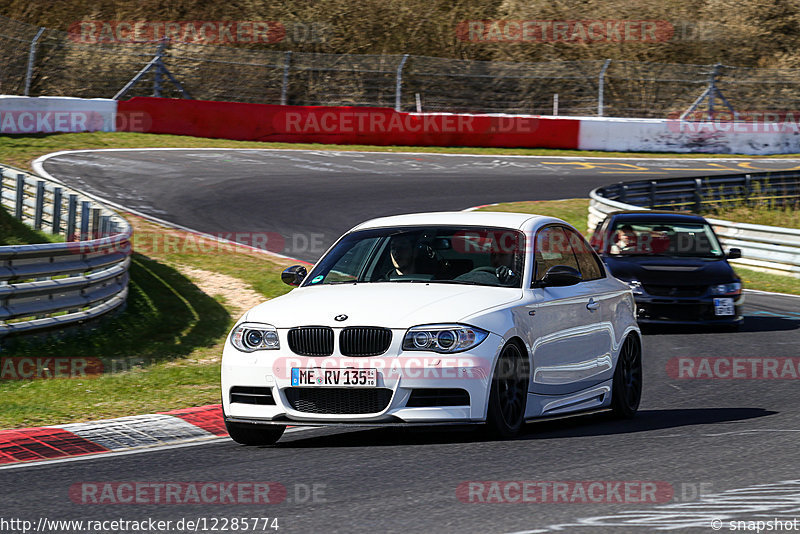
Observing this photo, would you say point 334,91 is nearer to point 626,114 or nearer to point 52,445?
point 626,114

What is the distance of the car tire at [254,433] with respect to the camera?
792cm

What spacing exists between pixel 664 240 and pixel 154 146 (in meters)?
18.8

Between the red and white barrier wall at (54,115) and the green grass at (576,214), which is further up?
the red and white barrier wall at (54,115)

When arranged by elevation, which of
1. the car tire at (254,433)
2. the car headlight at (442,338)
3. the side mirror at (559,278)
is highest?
the side mirror at (559,278)

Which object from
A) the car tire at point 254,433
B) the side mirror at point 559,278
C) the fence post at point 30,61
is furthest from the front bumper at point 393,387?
the fence post at point 30,61

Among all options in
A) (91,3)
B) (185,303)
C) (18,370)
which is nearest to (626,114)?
(91,3)

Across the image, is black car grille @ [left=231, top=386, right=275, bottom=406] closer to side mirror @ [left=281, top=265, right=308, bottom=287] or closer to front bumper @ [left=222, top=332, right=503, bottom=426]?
front bumper @ [left=222, top=332, right=503, bottom=426]

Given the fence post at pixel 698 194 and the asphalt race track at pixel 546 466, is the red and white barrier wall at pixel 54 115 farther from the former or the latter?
the asphalt race track at pixel 546 466

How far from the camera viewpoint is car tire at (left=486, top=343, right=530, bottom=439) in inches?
295

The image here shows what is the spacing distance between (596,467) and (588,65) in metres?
44.4

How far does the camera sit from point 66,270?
12812 mm

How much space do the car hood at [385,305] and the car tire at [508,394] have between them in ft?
1.18

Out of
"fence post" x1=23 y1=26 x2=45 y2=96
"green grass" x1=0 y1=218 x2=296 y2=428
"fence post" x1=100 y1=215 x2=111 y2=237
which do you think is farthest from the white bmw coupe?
"fence post" x1=23 y1=26 x2=45 y2=96

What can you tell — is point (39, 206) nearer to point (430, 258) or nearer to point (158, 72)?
point (430, 258)
